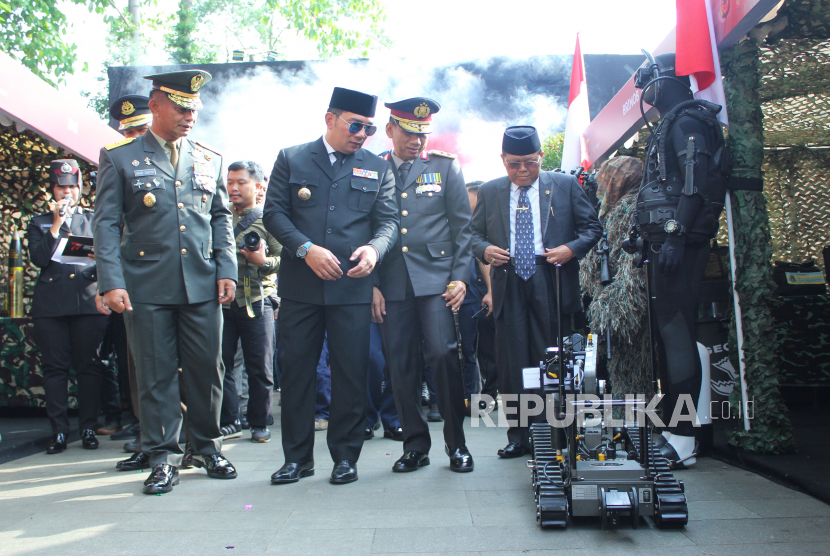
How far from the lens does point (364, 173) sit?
395 centimetres

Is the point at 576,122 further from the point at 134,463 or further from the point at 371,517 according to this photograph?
the point at 371,517

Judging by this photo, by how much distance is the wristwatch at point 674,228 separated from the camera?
356 centimetres

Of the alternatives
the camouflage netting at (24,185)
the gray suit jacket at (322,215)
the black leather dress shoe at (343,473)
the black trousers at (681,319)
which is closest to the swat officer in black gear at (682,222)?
the black trousers at (681,319)

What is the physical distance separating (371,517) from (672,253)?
2.02 metres

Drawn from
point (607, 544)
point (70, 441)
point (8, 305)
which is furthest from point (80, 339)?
point (607, 544)

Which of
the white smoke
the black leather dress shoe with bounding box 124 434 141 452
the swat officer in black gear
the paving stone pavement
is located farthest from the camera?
the white smoke

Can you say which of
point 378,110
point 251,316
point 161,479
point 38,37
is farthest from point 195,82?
point 38,37

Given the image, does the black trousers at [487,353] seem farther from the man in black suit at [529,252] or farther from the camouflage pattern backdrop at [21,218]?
the camouflage pattern backdrop at [21,218]

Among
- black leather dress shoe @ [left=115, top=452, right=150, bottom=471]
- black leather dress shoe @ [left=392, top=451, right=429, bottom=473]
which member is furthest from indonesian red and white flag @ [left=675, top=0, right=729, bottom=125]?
black leather dress shoe @ [left=115, top=452, right=150, bottom=471]

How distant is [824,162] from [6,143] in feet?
27.8

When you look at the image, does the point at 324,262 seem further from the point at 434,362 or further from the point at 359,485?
the point at 359,485

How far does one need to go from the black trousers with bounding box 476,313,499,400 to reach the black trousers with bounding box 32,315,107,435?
3.58 m

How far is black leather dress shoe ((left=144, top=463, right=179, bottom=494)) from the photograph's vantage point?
351cm

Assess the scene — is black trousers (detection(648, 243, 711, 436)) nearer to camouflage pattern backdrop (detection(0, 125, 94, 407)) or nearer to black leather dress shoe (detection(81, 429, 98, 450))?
black leather dress shoe (detection(81, 429, 98, 450))
